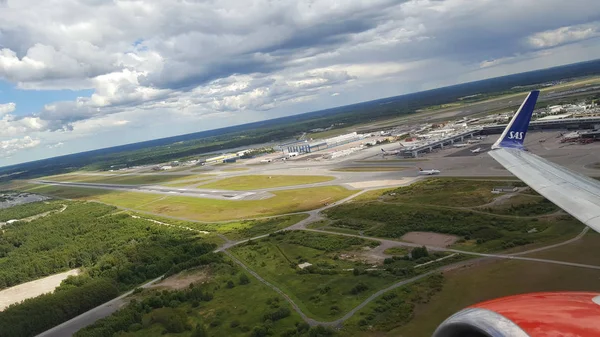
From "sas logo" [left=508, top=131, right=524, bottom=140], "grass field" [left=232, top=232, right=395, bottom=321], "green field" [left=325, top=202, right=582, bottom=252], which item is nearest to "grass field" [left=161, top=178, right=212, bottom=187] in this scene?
"green field" [left=325, top=202, right=582, bottom=252]

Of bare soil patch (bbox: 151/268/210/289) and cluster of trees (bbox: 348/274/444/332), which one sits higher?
bare soil patch (bbox: 151/268/210/289)

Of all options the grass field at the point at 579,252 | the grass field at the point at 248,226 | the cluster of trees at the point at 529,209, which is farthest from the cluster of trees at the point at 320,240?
the grass field at the point at 579,252

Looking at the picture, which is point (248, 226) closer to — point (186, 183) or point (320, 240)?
point (320, 240)

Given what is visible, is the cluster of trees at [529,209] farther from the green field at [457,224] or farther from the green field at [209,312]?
the green field at [209,312]

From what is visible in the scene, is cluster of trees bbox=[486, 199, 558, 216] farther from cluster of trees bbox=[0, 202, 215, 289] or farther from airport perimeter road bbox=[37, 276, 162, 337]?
airport perimeter road bbox=[37, 276, 162, 337]

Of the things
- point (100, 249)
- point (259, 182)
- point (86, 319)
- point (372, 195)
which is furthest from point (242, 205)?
point (86, 319)

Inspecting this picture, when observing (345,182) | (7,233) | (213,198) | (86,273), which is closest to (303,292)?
(86,273)
